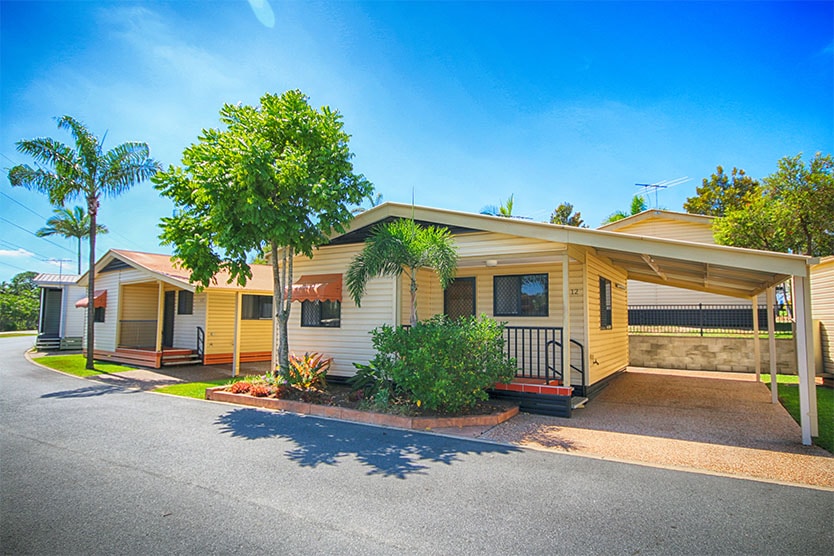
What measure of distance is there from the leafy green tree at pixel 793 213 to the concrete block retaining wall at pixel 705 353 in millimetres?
3166

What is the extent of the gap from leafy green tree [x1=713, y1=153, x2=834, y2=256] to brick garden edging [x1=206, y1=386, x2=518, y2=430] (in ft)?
37.6

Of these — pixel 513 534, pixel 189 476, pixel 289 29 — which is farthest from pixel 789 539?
pixel 289 29

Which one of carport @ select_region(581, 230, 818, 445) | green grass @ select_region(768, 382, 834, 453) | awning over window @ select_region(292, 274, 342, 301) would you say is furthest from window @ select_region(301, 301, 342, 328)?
green grass @ select_region(768, 382, 834, 453)

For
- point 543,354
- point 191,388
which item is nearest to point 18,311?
point 191,388

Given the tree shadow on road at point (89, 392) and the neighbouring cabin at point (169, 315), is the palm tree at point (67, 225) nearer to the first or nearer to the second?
the neighbouring cabin at point (169, 315)

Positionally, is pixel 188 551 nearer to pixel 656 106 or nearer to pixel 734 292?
pixel 656 106

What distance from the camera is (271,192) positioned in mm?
8781

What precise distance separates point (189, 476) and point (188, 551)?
1748mm

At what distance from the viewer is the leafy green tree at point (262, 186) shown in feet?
26.7

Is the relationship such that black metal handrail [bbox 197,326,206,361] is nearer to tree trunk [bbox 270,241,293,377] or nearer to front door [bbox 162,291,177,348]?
front door [bbox 162,291,177,348]

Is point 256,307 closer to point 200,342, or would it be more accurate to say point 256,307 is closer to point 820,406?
point 200,342

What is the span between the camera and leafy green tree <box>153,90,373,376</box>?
8.13m

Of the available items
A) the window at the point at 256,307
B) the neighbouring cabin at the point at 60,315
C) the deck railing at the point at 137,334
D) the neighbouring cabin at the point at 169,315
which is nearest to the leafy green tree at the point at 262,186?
the neighbouring cabin at the point at 169,315

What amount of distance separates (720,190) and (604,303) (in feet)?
71.3
